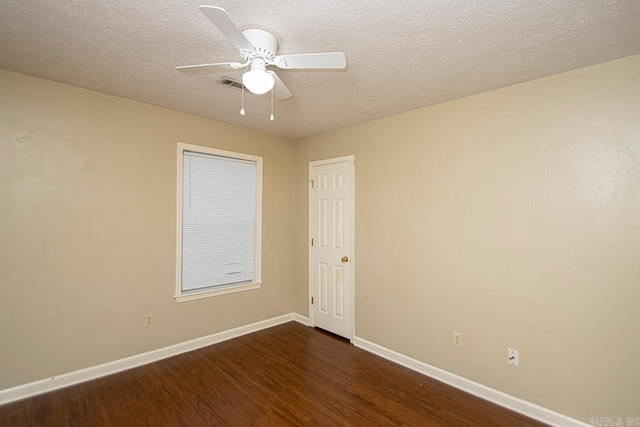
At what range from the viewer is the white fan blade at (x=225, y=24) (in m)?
1.25

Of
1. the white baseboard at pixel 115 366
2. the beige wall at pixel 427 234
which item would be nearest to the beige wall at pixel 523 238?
the beige wall at pixel 427 234

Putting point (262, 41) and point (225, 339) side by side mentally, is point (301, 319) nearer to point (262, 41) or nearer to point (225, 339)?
point (225, 339)

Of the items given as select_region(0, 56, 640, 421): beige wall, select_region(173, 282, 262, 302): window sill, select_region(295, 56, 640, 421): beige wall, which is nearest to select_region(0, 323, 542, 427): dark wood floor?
select_region(0, 56, 640, 421): beige wall

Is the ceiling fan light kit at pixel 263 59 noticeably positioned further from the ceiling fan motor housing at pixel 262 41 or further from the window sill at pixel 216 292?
the window sill at pixel 216 292

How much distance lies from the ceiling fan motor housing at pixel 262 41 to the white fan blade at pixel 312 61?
0.23 feet

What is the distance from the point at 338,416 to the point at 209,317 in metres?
1.89

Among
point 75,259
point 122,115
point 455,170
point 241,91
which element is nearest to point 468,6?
point 455,170

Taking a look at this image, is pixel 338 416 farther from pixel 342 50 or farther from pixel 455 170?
pixel 342 50

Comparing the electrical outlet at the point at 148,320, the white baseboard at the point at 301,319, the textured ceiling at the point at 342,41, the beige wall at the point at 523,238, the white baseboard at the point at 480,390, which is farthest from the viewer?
the white baseboard at the point at 301,319

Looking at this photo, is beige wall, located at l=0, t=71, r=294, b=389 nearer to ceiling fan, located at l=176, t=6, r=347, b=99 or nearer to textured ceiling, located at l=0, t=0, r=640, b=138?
textured ceiling, located at l=0, t=0, r=640, b=138

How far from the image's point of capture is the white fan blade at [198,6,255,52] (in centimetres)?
125

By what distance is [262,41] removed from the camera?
1.76 meters

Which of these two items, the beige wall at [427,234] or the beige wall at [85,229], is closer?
the beige wall at [427,234]

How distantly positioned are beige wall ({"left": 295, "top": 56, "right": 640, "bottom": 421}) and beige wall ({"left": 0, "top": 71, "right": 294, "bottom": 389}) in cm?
222
